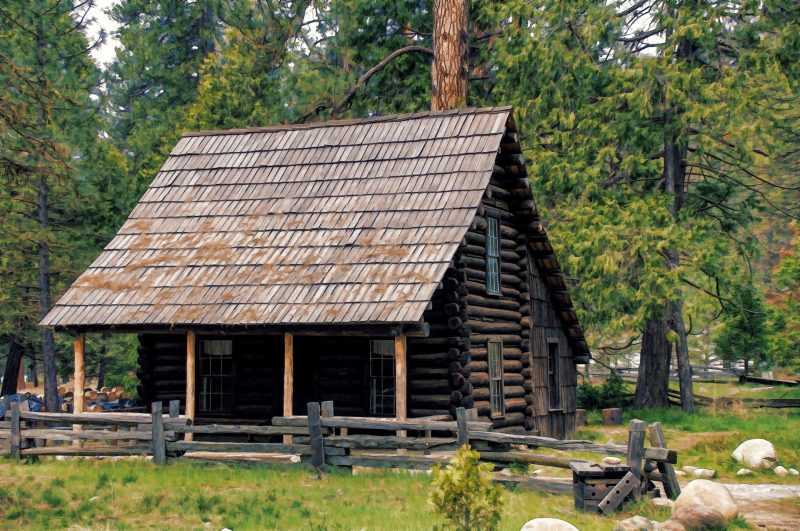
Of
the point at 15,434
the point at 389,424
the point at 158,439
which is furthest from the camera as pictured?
the point at 15,434

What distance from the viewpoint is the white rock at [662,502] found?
15.6m

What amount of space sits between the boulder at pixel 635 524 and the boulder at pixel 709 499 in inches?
13.8

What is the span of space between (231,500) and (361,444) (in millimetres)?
3184

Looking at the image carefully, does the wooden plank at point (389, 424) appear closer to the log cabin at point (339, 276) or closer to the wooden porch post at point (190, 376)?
the log cabin at point (339, 276)

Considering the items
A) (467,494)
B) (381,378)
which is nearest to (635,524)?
(467,494)

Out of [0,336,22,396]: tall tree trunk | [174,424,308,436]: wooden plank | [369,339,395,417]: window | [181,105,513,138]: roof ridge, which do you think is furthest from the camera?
[0,336,22,396]: tall tree trunk

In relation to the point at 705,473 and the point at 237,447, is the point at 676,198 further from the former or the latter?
the point at 237,447

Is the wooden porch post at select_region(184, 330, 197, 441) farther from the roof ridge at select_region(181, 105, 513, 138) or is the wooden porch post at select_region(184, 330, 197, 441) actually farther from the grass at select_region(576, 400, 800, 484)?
the grass at select_region(576, 400, 800, 484)

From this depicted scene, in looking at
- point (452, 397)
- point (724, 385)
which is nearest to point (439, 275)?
point (452, 397)

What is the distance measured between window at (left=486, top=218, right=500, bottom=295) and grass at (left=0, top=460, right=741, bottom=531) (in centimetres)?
663

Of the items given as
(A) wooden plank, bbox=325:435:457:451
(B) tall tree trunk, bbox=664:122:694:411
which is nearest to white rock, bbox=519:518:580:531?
(A) wooden plank, bbox=325:435:457:451

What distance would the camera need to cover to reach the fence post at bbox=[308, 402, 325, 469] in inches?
776

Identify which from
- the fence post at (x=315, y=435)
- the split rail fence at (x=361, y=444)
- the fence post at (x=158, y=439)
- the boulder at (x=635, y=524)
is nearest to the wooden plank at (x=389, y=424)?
the split rail fence at (x=361, y=444)

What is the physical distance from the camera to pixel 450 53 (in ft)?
99.6
